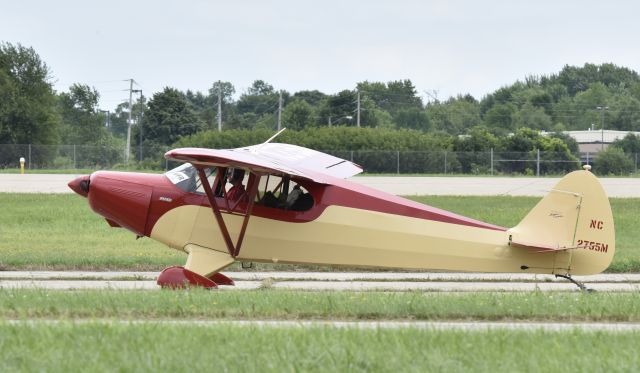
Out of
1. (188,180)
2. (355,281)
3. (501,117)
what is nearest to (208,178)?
(188,180)

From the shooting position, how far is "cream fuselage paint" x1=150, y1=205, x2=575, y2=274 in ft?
49.1

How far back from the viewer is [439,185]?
47.0m

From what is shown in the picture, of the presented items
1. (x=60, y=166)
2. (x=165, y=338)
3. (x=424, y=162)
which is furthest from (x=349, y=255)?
(x=60, y=166)

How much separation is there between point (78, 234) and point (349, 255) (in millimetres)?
12779

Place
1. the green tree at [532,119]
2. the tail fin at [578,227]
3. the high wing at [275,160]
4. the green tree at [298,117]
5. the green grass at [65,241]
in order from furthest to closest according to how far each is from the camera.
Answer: the green tree at [532,119] < the green tree at [298,117] < the green grass at [65,241] < the tail fin at [578,227] < the high wing at [275,160]

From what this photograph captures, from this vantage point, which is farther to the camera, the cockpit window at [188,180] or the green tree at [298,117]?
the green tree at [298,117]

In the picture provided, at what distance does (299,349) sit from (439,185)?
129 ft

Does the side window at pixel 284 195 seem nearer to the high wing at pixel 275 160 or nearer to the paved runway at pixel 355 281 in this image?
the high wing at pixel 275 160

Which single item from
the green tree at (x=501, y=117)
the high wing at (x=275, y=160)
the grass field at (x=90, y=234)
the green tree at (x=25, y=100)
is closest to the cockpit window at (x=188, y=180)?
the high wing at (x=275, y=160)

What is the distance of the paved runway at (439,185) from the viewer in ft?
136

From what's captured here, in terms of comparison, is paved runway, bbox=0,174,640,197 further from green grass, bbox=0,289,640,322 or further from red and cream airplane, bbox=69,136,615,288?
green grass, bbox=0,289,640,322

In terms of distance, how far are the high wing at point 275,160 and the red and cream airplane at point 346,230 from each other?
0.15 meters

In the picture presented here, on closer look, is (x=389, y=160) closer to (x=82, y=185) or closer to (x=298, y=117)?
(x=298, y=117)

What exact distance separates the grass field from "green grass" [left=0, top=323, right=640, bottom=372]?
35.5 ft
